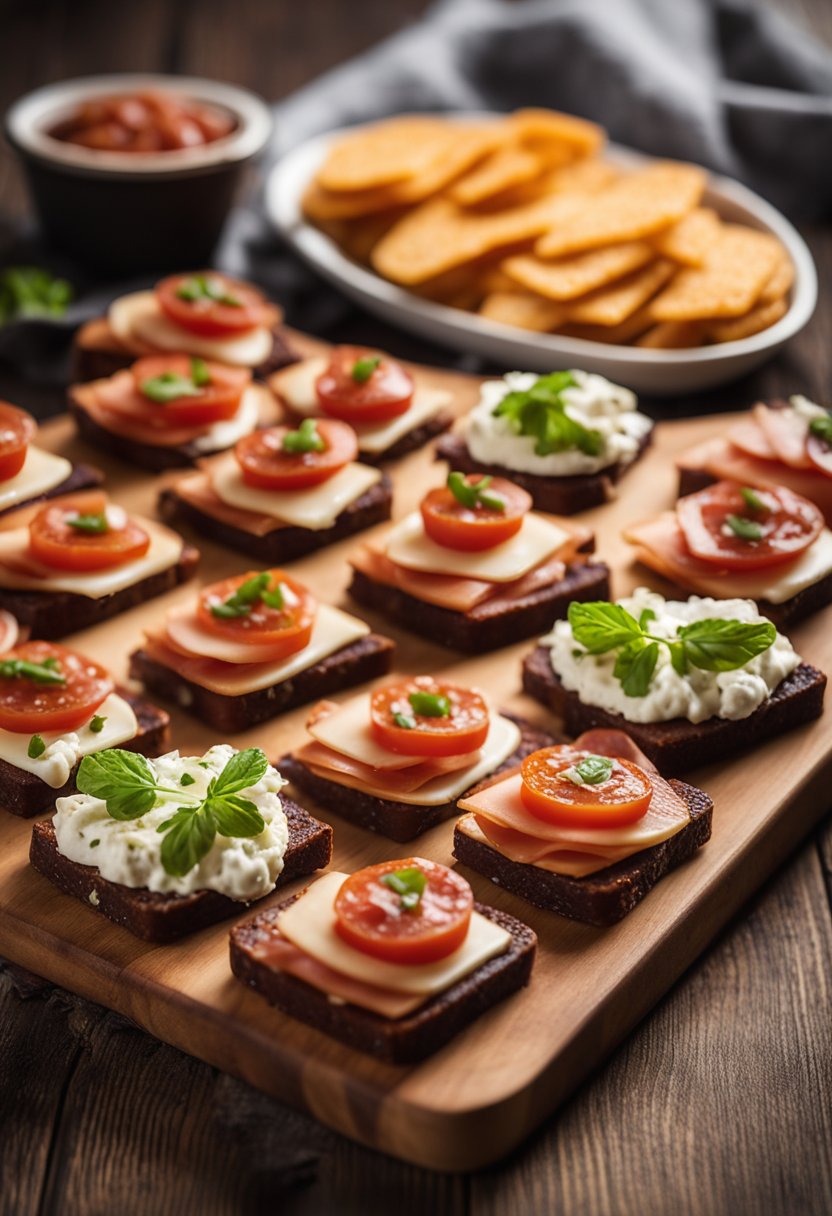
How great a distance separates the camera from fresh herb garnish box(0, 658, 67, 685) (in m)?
4.41

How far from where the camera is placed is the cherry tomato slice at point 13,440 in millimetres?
5469

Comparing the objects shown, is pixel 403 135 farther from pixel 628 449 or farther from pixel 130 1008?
pixel 130 1008

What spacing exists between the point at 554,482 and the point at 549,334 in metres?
1.11

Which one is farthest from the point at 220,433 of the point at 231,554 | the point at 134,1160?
the point at 134,1160

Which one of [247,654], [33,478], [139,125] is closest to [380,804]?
[247,654]

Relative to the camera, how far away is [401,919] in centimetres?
362

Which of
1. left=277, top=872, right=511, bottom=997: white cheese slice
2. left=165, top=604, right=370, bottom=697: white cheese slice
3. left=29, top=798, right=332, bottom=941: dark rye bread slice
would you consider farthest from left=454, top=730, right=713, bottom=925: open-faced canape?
left=165, top=604, right=370, bottom=697: white cheese slice

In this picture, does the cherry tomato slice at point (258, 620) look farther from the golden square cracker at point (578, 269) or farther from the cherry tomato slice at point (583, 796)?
the golden square cracker at point (578, 269)

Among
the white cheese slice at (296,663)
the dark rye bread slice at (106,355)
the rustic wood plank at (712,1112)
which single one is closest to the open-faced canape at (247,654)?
the white cheese slice at (296,663)

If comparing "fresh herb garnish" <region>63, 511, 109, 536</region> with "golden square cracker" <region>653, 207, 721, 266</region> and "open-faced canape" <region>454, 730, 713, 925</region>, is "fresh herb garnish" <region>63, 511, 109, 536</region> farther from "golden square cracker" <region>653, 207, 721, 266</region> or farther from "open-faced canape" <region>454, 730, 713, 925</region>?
"golden square cracker" <region>653, 207, 721, 266</region>

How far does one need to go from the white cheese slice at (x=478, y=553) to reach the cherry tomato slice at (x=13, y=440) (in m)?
1.31

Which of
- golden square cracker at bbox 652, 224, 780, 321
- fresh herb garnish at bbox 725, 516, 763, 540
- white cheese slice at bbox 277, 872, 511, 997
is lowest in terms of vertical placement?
white cheese slice at bbox 277, 872, 511, 997

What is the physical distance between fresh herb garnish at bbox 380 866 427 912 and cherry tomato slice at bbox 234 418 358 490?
2.22 meters

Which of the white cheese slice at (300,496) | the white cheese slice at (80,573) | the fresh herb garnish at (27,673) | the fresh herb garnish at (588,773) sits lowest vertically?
the white cheese slice at (80,573)
